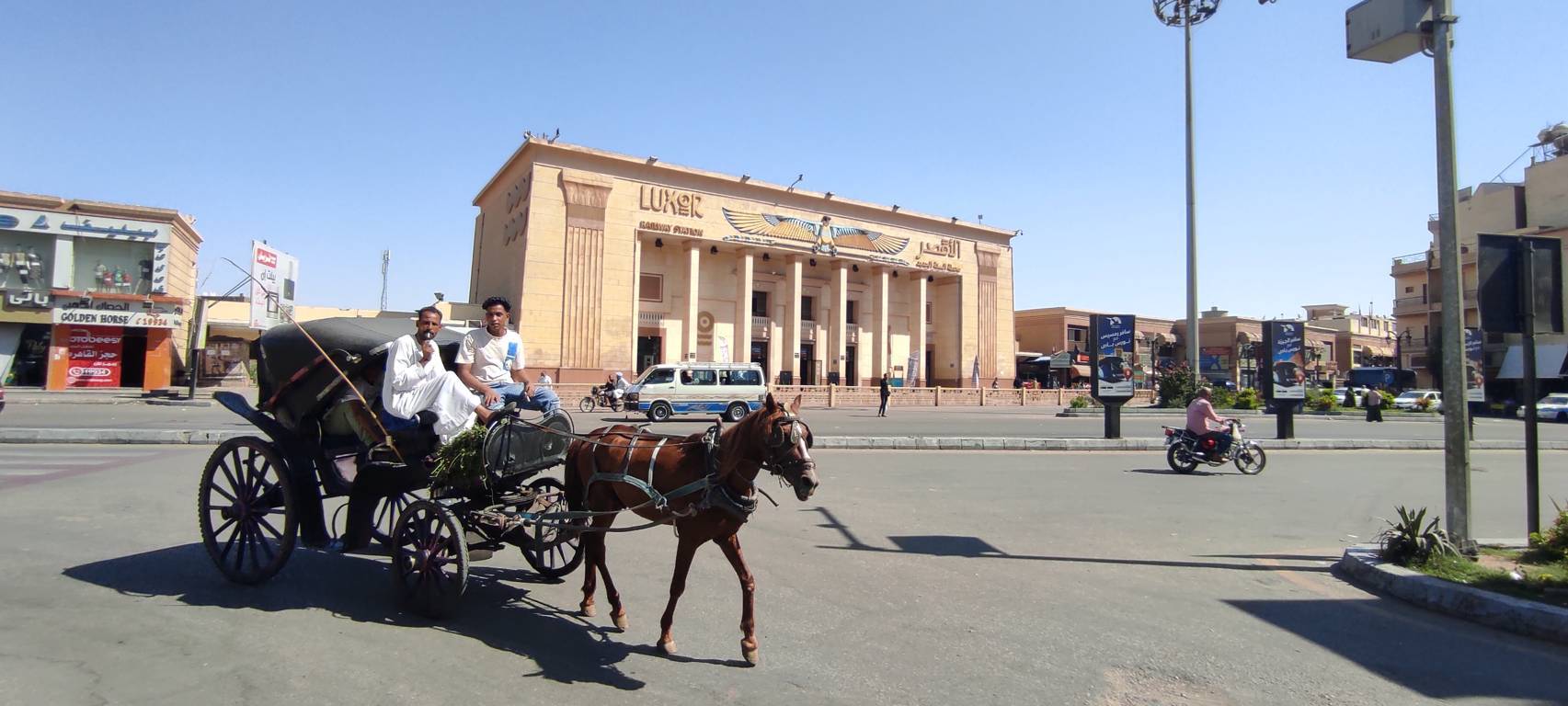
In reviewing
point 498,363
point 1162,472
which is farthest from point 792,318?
point 498,363

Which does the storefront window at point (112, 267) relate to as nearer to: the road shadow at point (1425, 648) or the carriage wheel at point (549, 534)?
the carriage wheel at point (549, 534)

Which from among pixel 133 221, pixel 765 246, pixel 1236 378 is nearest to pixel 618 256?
pixel 765 246

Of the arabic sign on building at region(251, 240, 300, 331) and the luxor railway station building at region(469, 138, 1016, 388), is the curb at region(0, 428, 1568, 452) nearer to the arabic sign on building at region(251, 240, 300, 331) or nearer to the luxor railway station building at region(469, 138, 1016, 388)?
the arabic sign on building at region(251, 240, 300, 331)

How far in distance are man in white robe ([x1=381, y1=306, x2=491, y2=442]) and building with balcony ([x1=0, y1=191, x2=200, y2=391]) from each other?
35239 mm

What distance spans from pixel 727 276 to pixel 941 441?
2909 centimetres

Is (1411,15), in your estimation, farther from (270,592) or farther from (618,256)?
(618,256)

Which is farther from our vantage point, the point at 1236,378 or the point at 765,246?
the point at 1236,378

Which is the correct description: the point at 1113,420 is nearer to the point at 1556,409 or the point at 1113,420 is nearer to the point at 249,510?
the point at 249,510

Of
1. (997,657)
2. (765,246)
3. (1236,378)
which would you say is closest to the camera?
(997,657)

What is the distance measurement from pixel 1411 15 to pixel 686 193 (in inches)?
1436

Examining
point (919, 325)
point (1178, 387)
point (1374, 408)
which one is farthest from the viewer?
point (919, 325)

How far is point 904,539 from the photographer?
7.57 metres

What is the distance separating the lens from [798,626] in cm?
482

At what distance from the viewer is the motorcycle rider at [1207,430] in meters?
13.4
